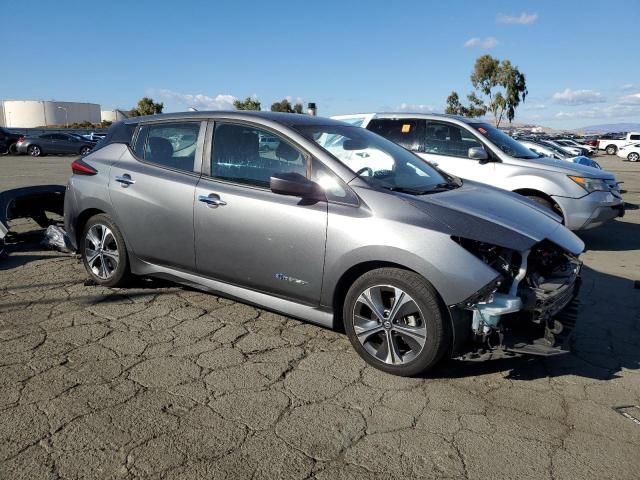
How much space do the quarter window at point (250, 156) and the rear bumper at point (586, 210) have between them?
16.3ft

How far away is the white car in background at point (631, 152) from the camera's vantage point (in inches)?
1396

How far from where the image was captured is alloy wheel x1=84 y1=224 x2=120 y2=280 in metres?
4.82

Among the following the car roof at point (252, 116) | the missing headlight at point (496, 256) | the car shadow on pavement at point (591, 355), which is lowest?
the car shadow on pavement at point (591, 355)

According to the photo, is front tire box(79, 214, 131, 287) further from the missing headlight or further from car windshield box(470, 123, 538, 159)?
car windshield box(470, 123, 538, 159)

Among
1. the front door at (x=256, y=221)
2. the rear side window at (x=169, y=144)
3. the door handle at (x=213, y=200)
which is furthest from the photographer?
the rear side window at (x=169, y=144)

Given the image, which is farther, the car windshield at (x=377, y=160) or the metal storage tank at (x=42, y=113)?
the metal storage tank at (x=42, y=113)

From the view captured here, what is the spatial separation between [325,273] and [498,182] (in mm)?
4846

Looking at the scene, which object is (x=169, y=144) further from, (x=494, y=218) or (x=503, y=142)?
(x=503, y=142)

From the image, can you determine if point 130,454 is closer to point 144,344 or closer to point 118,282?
point 144,344

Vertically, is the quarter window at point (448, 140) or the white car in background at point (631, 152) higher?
the quarter window at point (448, 140)

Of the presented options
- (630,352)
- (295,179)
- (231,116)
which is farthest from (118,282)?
(630,352)

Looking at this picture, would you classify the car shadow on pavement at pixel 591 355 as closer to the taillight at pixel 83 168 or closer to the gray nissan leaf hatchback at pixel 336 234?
the gray nissan leaf hatchback at pixel 336 234

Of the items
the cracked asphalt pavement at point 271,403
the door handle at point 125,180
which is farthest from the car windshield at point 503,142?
the door handle at point 125,180

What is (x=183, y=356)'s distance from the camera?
362 centimetres
